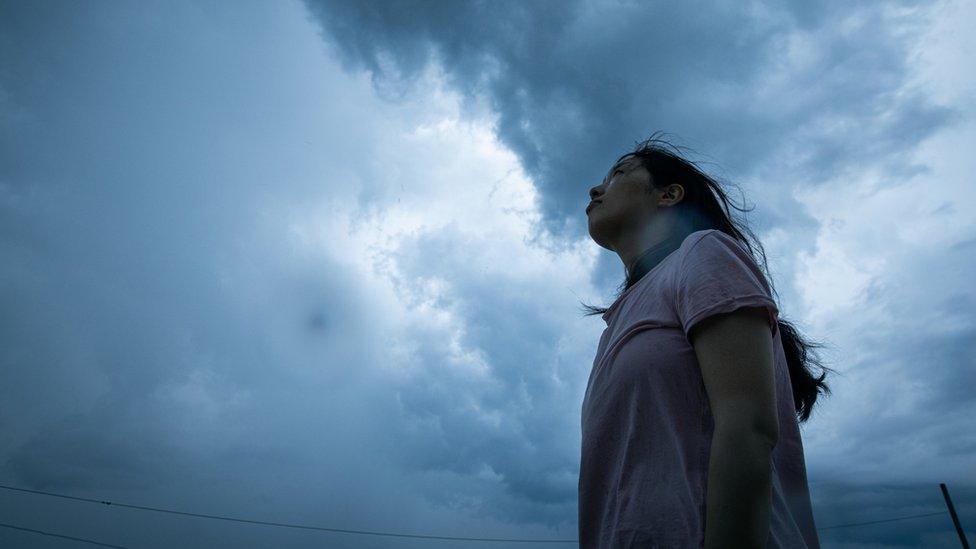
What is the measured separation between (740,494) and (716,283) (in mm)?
517

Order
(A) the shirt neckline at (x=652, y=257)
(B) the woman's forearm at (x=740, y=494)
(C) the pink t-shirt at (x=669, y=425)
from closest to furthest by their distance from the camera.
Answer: (B) the woman's forearm at (x=740, y=494) → (C) the pink t-shirt at (x=669, y=425) → (A) the shirt neckline at (x=652, y=257)

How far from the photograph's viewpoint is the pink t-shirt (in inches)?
48.2

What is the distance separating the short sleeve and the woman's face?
720 millimetres

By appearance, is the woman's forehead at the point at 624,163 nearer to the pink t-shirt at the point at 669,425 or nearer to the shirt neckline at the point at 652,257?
the shirt neckline at the point at 652,257

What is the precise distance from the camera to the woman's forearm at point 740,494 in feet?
3.52

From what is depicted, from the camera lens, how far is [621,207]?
7.32ft

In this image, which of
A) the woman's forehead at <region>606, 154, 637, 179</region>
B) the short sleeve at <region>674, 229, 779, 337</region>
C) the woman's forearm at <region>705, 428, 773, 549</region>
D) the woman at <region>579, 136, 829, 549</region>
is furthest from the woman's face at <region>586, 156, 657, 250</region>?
the woman's forearm at <region>705, 428, 773, 549</region>

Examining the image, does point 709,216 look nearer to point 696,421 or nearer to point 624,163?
point 624,163

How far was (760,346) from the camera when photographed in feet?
4.01

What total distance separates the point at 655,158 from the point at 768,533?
5.89 ft

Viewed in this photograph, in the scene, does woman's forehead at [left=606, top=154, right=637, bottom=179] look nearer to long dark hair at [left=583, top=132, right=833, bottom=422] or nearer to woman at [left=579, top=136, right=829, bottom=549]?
long dark hair at [left=583, top=132, right=833, bottom=422]

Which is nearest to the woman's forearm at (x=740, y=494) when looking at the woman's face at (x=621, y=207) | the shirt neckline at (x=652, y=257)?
the shirt neckline at (x=652, y=257)

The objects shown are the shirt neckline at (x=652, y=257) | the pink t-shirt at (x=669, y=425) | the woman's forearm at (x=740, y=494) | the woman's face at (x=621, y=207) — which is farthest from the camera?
the woman's face at (x=621, y=207)

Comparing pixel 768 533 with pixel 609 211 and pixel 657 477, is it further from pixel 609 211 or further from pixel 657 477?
pixel 609 211
